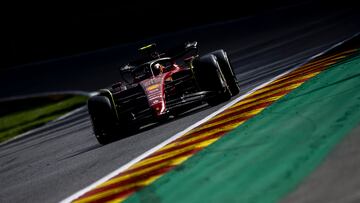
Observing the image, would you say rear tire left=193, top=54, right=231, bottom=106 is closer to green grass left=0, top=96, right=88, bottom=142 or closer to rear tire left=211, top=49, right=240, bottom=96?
rear tire left=211, top=49, right=240, bottom=96

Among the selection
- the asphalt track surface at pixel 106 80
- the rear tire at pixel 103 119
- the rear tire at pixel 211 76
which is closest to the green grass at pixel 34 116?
the asphalt track surface at pixel 106 80

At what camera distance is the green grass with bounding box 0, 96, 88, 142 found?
59.2ft

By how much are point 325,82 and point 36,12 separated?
68.5 ft

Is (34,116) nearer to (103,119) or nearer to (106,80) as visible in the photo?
(106,80)

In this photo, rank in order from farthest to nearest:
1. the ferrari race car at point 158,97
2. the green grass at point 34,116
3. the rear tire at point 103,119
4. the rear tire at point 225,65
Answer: the green grass at point 34,116 → the rear tire at point 225,65 → the rear tire at point 103,119 → the ferrari race car at point 158,97

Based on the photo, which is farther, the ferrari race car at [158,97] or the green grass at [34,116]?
the green grass at [34,116]

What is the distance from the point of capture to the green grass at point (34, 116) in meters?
18.0

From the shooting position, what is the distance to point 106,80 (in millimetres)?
22156

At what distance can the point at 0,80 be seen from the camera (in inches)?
1091

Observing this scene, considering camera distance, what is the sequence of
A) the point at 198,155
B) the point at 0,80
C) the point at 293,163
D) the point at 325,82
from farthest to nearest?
the point at 0,80
the point at 325,82
the point at 198,155
the point at 293,163

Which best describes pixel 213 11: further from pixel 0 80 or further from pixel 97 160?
pixel 97 160

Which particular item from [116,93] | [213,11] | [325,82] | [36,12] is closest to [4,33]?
[36,12]

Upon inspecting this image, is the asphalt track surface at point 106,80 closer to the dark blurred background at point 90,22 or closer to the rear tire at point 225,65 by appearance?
the rear tire at point 225,65

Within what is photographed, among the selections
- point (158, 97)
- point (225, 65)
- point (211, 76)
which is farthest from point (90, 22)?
point (158, 97)
